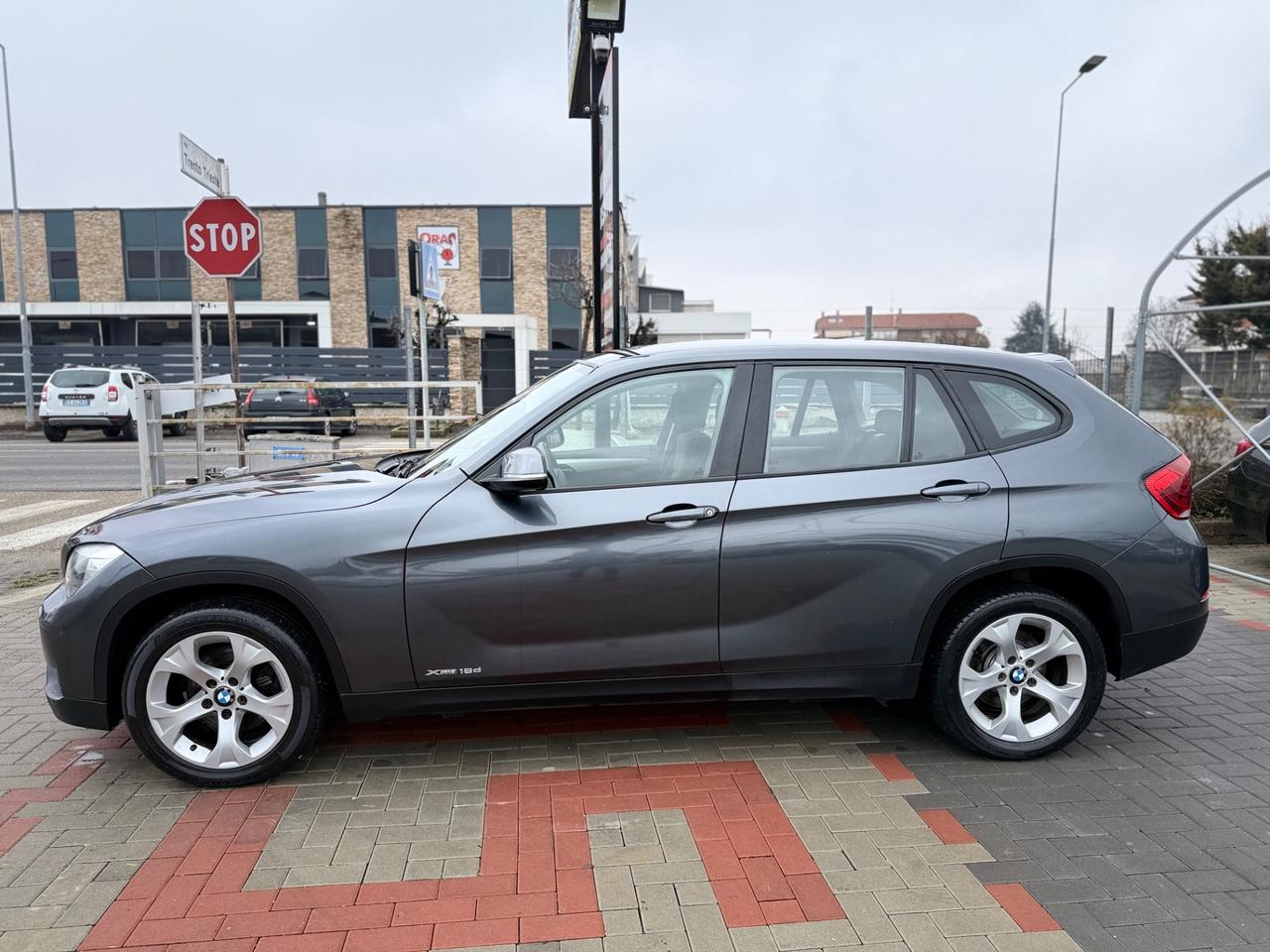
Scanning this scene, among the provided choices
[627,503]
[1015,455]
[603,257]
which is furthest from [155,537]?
[603,257]

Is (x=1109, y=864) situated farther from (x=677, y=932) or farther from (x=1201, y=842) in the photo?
(x=677, y=932)

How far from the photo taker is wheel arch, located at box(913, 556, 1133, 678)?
11.7 ft

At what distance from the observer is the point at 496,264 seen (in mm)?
37188

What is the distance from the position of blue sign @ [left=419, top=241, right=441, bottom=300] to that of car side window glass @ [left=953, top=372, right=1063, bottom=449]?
966 cm

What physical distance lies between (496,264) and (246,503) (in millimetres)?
35159

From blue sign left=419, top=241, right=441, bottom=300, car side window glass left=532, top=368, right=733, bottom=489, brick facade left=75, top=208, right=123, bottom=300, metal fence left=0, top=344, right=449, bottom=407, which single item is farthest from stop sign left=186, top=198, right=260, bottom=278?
brick facade left=75, top=208, right=123, bottom=300

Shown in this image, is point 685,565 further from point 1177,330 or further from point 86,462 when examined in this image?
point 86,462

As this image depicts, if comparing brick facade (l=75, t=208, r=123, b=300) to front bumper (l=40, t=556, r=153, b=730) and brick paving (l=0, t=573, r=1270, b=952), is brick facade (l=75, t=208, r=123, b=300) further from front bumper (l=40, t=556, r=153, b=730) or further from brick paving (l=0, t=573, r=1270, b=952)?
front bumper (l=40, t=556, r=153, b=730)

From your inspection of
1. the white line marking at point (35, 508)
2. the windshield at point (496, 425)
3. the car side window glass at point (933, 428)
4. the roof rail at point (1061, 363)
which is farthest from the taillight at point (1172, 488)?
the white line marking at point (35, 508)

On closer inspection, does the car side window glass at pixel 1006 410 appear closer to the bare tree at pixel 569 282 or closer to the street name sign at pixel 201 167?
the street name sign at pixel 201 167

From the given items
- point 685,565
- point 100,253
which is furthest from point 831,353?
point 100,253

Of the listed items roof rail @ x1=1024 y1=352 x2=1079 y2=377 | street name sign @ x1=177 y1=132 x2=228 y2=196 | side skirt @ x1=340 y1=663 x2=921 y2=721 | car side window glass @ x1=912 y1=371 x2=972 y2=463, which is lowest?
side skirt @ x1=340 y1=663 x2=921 y2=721

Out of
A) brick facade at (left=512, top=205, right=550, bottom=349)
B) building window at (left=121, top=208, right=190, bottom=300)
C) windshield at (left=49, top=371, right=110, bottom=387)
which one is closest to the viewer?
windshield at (left=49, top=371, right=110, bottom=387)

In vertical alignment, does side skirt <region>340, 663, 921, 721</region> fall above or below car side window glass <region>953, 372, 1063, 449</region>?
below
